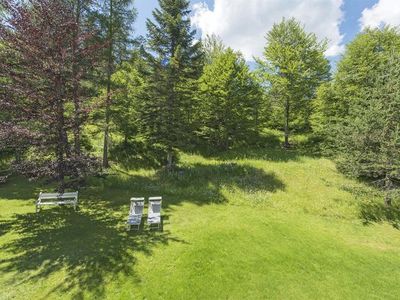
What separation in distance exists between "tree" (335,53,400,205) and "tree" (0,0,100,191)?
14836 millimetres

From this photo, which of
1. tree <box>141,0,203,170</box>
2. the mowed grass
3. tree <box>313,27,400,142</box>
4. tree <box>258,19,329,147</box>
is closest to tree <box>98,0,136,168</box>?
tree <box>141,0,203,170</box>

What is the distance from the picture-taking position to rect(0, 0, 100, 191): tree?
34.7 ft

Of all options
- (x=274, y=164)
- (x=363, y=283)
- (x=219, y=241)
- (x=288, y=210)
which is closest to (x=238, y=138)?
(x=274, y=164)

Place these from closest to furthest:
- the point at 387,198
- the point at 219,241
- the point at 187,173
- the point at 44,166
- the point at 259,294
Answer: the point at 259,294 → the point at 219,241 → the point at 44,166 → the point at 387,198 → the point at 187,173

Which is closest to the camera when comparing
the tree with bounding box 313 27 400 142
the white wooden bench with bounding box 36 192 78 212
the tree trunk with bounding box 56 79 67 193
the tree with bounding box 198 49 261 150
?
the tree trunk with bounding box 56 79 67 193

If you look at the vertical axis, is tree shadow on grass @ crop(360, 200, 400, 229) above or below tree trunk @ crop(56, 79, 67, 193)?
below

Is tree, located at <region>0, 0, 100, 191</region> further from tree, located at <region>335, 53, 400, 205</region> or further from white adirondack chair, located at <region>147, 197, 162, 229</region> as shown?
tree, located at <region>335, 53, 400, 205</region>

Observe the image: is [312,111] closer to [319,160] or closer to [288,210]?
[319,160]

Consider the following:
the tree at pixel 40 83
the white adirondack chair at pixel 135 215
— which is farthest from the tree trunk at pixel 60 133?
the white adirondack chair at pixel 135 215

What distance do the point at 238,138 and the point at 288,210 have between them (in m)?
12.4

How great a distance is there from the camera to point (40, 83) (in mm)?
11188

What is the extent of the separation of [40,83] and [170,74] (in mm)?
8419

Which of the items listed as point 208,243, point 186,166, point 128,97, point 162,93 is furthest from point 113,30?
point 208,243

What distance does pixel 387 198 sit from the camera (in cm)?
1397
